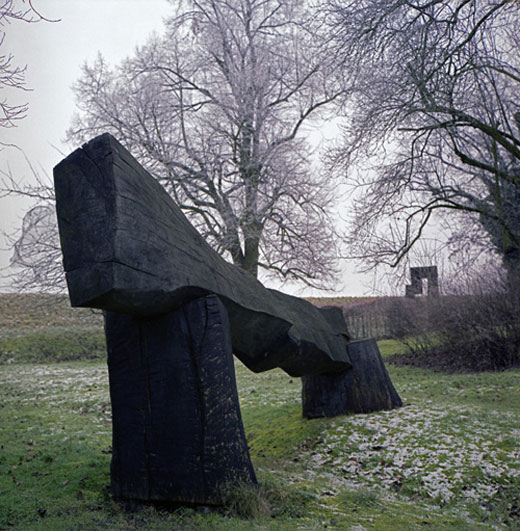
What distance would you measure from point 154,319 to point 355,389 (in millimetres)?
4165

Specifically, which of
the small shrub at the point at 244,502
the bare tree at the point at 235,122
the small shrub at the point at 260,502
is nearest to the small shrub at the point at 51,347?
the bare tree at the point at 235,122

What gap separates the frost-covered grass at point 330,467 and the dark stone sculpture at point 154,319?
34cm

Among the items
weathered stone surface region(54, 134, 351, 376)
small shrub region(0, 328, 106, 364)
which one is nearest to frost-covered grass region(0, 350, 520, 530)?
weathered stone surface region(54, 134, 351, 376)

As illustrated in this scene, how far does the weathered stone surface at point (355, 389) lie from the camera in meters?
7.07

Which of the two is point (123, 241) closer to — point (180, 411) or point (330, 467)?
point (180, 411)

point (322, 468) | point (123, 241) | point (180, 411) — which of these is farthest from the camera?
point (322, 468)

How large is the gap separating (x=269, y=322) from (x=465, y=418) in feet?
11.2

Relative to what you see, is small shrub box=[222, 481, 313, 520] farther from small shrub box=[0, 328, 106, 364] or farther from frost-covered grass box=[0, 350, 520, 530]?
small shrub box=[0, 328, 106, 364]

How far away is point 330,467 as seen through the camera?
5473 mm

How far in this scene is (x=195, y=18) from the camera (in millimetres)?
19031

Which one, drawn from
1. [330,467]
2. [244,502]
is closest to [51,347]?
[330,467]

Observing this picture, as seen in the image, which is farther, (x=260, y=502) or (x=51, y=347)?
(x=51, y=347)

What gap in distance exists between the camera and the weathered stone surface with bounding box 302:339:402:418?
707 centimetres

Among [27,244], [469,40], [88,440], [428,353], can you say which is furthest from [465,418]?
[27,244]
